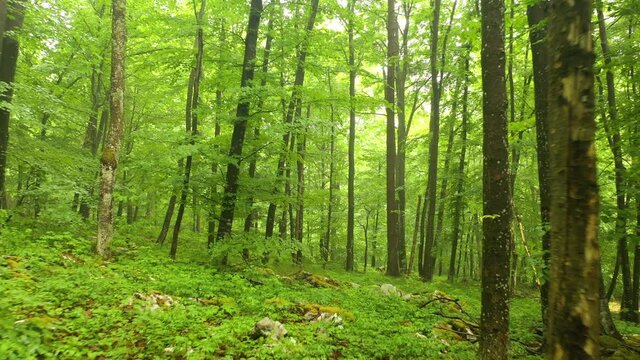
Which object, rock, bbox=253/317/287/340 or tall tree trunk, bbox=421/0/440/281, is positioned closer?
rock, bbox=253/317/287/340

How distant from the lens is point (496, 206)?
539 cm

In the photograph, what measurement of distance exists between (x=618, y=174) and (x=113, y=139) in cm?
1125

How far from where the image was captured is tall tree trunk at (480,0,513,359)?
5383 millimetres

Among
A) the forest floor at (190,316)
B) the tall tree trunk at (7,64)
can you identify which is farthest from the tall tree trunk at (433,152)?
the tall tree trunk at (7,64)

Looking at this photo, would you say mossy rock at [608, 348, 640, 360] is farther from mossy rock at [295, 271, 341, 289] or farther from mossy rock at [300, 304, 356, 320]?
mossy rock at [295, 271, 341, 289]

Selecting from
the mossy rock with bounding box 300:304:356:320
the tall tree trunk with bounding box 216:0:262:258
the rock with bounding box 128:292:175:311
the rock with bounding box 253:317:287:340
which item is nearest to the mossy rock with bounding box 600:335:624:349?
the mossy rock with bounding box 300:304:356:320

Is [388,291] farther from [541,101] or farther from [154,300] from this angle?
[154,300]

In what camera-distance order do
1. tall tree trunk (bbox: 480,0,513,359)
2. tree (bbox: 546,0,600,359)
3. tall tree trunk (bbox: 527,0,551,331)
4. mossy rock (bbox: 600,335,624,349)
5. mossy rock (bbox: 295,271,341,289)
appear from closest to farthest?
1. tree (bbox: 546,0,600,359)
2. tall tree trunk (bbox: 480,0,513,359)
3. mossy rock (bbox: 600,335,624,349)
4. tall tree trunk (bbox: 527,0,551,331)
5. mossy rock (bbox: 295,271,341,289)

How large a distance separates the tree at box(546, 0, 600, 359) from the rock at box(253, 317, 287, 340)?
3.94 metres

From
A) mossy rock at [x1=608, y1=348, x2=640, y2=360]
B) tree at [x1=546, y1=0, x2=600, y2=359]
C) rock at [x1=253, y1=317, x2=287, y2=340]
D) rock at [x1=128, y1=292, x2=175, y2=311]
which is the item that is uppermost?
tree at [x1=546, y1=0, x2=600, y2=359]

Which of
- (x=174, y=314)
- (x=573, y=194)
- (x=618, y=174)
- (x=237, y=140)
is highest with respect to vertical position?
(x=237, y=140)

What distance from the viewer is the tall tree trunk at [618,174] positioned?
22.0 feet

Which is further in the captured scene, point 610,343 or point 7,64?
point 7,64

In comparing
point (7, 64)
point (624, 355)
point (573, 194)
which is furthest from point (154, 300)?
point (7, 64)
